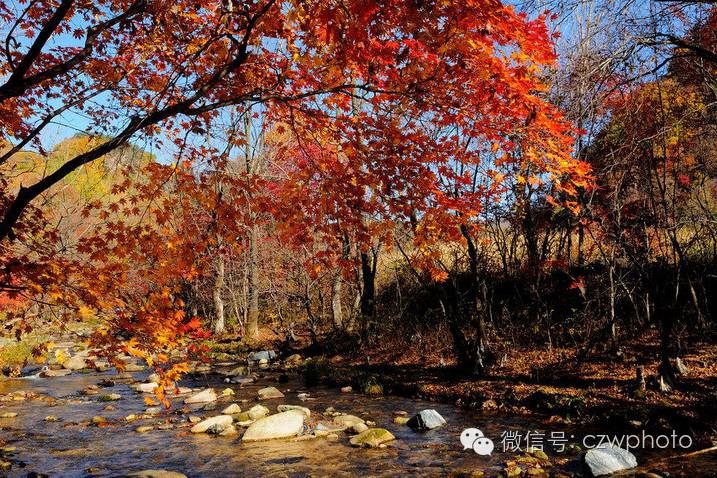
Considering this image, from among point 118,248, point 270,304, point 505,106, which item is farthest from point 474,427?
point 270,304

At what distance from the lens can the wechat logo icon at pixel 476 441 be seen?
7416 millimetres

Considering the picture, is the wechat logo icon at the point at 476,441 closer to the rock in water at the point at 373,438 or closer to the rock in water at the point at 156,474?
the rock in water at the point at 373,438

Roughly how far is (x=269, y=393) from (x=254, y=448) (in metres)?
3.91

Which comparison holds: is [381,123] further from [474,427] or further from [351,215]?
[474,427]

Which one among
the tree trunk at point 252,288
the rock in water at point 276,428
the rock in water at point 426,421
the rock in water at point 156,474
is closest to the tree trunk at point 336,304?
the tree trunk at point 252,288

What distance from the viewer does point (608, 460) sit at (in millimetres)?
6230

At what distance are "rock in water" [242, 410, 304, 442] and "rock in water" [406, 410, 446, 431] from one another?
2.06 meters

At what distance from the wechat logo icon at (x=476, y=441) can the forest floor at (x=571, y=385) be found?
150 cm

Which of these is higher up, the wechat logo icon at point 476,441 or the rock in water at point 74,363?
the rock in water at point 74,363

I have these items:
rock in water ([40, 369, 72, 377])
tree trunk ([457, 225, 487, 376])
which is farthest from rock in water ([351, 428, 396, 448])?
rock in water ([40, 369, 72, 377])

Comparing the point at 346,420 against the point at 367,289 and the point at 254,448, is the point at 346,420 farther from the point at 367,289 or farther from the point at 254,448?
the point at 367,289

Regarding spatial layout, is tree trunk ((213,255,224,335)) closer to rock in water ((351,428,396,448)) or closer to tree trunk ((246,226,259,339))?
tree trunk ((246,226,259,339))

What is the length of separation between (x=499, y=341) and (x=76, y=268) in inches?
422

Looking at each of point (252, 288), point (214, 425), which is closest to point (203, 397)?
point (214, 425)
